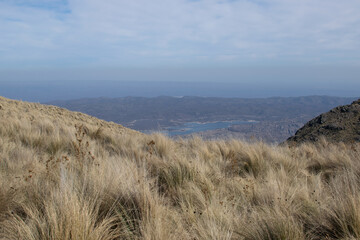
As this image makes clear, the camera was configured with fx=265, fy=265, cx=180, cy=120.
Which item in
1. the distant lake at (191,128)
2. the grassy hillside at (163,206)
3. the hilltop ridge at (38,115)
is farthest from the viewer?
the distant lake at (191,128)

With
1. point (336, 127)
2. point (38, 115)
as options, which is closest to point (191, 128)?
point (38, 115)

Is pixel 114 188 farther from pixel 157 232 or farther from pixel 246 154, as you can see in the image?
pixel 246 154

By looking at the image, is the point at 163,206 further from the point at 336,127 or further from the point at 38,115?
the point at 38,115

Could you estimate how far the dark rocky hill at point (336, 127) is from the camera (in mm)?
8672

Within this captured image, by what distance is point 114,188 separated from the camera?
271cm

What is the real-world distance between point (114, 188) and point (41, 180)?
0.97 meters

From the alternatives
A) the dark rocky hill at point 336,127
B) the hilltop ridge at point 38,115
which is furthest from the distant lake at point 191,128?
the dark rocky hill at point 336,127

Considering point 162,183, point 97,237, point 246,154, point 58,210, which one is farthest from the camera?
point 246,154

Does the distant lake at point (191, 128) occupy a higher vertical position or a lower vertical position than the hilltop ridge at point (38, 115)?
lower

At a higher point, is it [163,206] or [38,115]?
[38,115]

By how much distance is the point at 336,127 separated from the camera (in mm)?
9180

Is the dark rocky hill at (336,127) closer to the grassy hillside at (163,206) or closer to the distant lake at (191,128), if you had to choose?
the distant lake at (191,128)

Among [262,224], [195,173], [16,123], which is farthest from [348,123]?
[16,123]

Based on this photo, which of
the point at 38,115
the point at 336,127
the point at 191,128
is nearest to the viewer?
the point at 336,127
